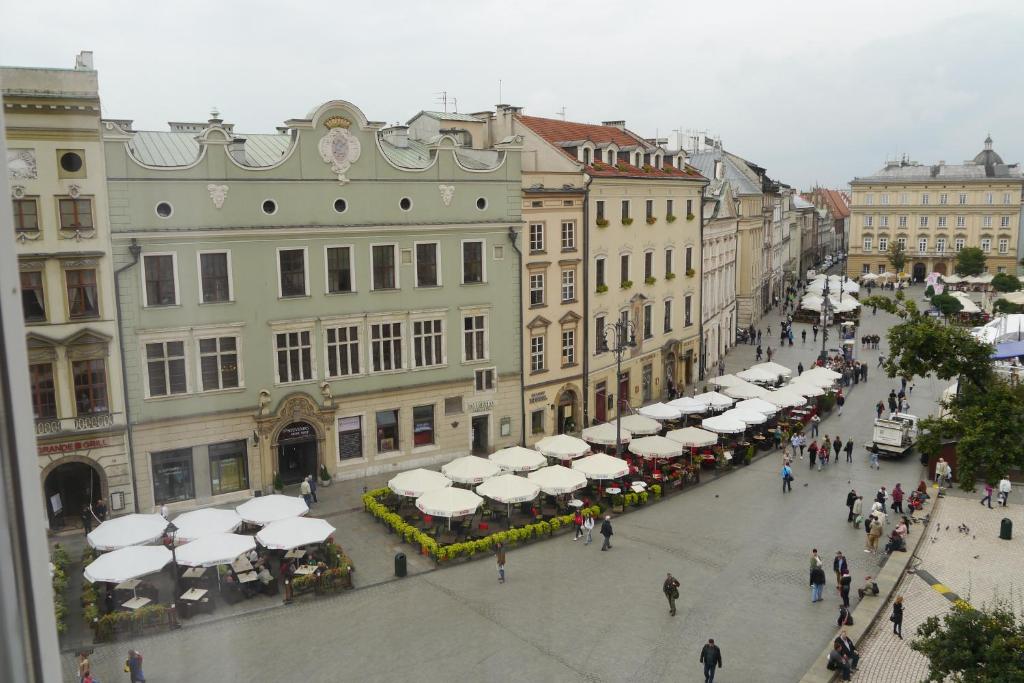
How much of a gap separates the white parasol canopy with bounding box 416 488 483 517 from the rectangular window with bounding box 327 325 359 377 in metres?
2.19

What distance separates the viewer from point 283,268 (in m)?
9.34

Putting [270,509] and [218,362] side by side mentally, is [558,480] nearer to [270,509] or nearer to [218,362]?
[270,509]

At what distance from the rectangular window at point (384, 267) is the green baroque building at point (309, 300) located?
Answer: 0.11 ft

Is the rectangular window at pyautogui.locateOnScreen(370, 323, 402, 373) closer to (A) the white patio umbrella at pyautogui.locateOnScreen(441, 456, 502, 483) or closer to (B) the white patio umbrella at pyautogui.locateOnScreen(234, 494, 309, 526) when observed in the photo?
(A) the white patio umbrella at pyautogui.locateOnScreen(441, 456, 502, 483)

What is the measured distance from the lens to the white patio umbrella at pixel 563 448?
39.7 ft

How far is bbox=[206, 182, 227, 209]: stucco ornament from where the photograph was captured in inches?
249

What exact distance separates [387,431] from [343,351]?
1.47m

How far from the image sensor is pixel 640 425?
1370 cm

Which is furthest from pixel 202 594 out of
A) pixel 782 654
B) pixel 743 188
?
pixel 743 188

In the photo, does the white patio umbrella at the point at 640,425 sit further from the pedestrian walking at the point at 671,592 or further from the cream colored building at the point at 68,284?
the cream colored building at the point at 68,284

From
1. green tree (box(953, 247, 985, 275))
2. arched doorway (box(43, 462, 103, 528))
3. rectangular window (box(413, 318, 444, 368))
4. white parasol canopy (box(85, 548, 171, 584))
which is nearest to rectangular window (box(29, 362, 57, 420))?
arched doorway (box(43, 462, 103, 528))

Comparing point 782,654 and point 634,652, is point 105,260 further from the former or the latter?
point 782,654

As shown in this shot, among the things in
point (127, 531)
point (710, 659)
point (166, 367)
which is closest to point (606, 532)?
point (710, 659)

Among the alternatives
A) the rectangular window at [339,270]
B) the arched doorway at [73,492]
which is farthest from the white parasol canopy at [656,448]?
the arched doorway at [73,492]
